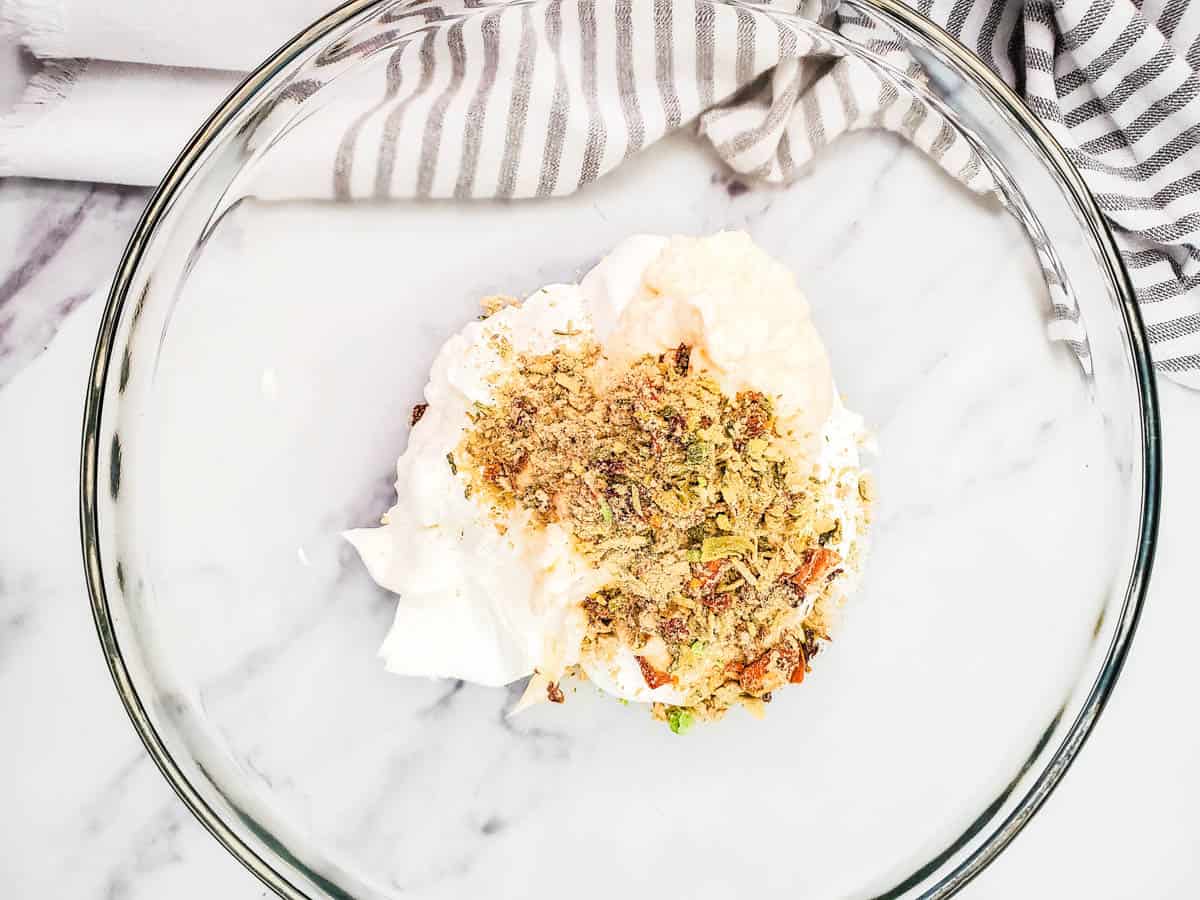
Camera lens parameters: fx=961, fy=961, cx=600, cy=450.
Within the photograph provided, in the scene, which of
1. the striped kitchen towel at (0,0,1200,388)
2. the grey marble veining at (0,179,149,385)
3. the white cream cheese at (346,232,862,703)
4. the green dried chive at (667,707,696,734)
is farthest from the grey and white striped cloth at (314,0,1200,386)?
the green dried chive at (667,707,696,734)

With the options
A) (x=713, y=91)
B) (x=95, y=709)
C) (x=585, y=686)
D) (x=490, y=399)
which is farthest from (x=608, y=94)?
(x=95, y=709)

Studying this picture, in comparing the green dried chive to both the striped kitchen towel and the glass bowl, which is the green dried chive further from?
the striped kitchen towel

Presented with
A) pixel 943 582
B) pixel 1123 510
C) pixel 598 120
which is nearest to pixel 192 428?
pixel 598 120

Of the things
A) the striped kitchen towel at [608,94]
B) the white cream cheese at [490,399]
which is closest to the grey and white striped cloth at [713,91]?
the striped kitchen towel at [608,94]

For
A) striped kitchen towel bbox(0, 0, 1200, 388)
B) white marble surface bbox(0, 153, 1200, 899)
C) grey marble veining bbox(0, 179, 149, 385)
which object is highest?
striped kitchen towel bbox(0, 0, 1200, 388)

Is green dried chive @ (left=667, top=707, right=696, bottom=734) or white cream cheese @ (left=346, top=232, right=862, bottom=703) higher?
white cream cheese @ (left=346, top=232, right=862, bottom=703)
